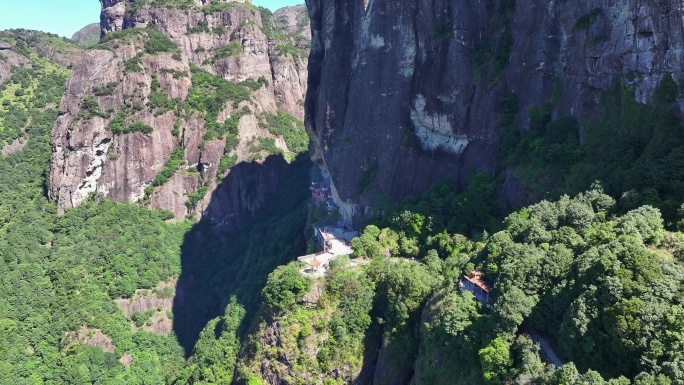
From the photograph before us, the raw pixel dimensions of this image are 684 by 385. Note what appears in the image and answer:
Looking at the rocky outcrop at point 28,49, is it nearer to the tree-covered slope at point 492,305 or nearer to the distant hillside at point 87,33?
the distant hillside at point 87,33

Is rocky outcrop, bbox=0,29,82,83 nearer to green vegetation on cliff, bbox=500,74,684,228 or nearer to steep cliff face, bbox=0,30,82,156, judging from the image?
steep cliff face, bbox=0,30,82,156

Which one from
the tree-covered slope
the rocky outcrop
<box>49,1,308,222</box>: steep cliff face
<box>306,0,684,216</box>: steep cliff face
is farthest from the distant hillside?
the tree-covered slope

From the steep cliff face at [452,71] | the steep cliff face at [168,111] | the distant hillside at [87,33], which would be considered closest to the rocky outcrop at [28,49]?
the steep cliff face at [168,111]

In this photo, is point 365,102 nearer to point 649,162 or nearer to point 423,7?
point 423,7

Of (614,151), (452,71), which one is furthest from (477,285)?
(452,71)

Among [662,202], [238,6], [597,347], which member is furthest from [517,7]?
[238,6]
